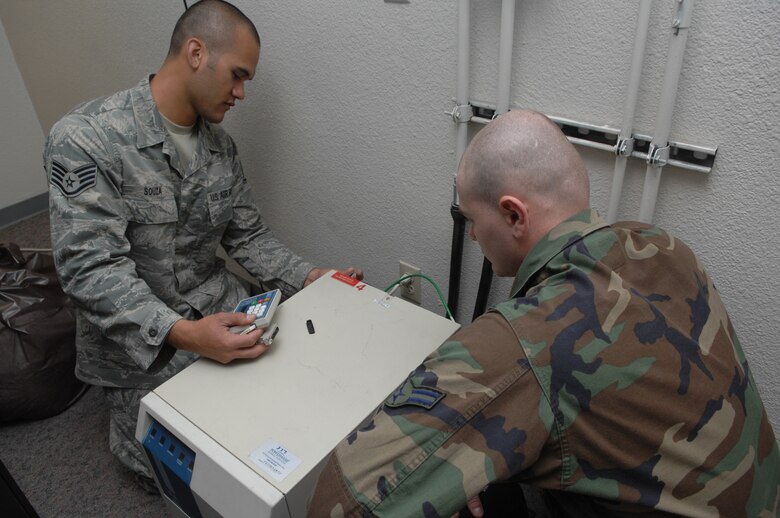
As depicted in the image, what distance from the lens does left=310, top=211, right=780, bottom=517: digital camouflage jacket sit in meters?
0.55

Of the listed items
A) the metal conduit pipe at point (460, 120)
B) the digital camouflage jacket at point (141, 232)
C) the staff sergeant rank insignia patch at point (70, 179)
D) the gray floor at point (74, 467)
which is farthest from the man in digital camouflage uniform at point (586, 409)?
the gray floor at point (74, 467)

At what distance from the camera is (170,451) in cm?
79

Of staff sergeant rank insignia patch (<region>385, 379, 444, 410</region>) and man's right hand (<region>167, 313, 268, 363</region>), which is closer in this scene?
staff sergeant rank insignia patch (<region>385, 379, 444, 410</region>)

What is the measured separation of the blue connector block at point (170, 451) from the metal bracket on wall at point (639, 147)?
0.86 m

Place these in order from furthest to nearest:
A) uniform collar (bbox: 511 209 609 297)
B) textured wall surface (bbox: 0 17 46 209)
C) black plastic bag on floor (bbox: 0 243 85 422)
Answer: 1. textured wall surface (bbox: 0 17 46 209)
2. black plastic bag on floor (bbox: 0 243 85 422)
3. uniform collar (bbox: 511 209 609 297)

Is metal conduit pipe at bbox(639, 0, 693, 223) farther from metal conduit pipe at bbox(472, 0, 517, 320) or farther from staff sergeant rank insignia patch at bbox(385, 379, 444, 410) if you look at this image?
staff sergeant rank insignia patch at bbox(385, 379, 444, 410)

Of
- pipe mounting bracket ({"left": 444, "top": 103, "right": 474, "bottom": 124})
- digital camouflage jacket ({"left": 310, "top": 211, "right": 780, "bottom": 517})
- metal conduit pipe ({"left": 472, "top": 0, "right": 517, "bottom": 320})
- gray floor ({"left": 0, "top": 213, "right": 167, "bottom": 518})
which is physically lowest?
gray floor ({"left": 0, "top": 213, "right": 167, "bottom": 518})

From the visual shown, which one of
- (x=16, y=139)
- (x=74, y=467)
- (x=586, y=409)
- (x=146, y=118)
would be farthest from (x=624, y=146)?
(x=16, y=139)

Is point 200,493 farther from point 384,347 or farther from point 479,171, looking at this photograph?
point 479,171

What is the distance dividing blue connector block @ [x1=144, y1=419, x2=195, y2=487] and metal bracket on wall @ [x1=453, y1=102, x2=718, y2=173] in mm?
855

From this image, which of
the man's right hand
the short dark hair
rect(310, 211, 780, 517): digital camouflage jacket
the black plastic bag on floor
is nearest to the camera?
rect(310, 211, 780, 517): digital camouflage jacket

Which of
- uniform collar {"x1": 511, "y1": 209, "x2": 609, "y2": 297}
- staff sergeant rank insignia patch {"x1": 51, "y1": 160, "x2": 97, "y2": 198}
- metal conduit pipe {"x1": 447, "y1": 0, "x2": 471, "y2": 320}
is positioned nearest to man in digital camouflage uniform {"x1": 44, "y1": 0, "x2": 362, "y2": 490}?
staff sergeant rank insignia patch {"x1": 51, "y1": 160, "x2": 97, "y2": 198}

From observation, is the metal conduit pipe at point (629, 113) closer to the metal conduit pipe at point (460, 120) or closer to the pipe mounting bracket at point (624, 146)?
the pipe mounting bracket at point (624, 146)

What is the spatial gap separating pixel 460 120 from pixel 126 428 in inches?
43.7
